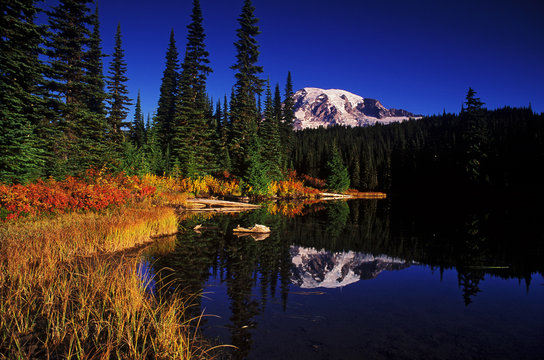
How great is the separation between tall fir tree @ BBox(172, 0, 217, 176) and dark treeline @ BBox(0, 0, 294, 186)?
4.5 inches

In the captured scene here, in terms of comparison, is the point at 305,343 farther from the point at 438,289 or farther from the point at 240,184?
the point at 240,184

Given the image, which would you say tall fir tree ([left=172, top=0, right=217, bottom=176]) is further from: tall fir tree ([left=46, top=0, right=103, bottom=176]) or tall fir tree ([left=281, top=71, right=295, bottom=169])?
tall fir tree ([left=281, top=71, right=295, bottom=169])

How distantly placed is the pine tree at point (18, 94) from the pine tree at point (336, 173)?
44298 millimetres

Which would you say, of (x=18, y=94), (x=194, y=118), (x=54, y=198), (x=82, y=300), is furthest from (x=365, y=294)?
(x=194, y=118)

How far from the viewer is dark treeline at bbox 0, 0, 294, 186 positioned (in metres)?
14.2

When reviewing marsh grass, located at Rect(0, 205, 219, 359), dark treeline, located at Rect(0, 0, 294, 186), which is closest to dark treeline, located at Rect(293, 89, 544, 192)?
dark treeline, located at Rect(0, 0, 294, 186)

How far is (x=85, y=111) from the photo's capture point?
19.8 m

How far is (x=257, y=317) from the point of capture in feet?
17.3

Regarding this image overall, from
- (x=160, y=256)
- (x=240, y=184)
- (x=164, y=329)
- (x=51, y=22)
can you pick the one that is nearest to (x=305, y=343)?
(x=164, y=329)

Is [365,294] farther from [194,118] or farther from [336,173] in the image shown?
[336,173]

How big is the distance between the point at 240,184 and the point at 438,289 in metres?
23.5

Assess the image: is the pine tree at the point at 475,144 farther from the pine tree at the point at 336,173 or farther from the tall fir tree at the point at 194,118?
the tall fir tree at the point at 194,118

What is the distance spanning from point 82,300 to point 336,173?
51.7 m

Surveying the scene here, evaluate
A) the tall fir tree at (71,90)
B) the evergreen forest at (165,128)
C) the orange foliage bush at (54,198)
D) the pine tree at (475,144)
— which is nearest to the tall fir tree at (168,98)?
the evergreen forest at (165,128)
